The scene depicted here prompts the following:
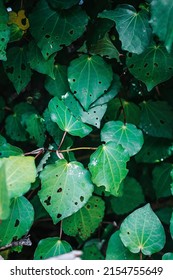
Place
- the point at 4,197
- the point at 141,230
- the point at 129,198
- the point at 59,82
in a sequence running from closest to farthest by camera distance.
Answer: the point at 4,197
the point at 141,230
the point at 59,82
the point at 129,198

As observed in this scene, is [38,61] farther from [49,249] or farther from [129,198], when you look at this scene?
[129,198]

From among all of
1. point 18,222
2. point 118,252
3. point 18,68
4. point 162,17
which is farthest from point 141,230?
point 18,68

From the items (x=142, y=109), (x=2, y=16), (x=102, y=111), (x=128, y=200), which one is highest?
(x=2, y=16)

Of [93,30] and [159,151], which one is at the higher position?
[93,30]

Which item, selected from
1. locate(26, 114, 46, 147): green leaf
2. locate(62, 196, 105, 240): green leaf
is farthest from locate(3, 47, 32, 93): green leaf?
locate(62, 196, 105, 240): green leaf
